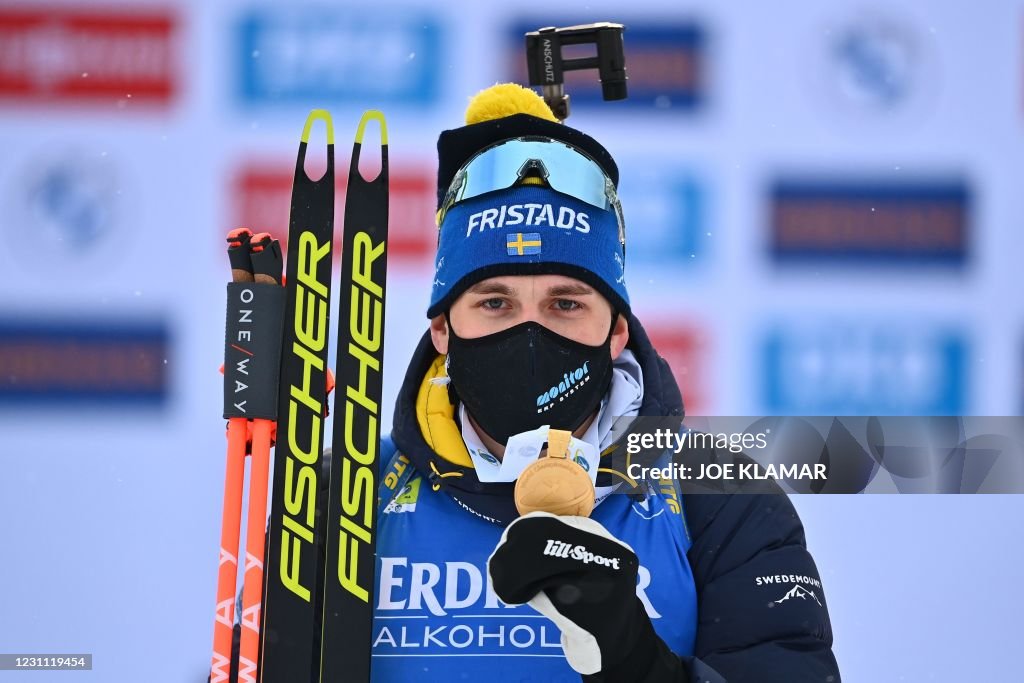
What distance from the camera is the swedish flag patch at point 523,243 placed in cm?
253

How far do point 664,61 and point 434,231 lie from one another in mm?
1194

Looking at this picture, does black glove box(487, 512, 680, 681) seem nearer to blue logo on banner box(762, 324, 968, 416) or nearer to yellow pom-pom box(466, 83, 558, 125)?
yellow pom-pom box(466, 83, 558, 125)

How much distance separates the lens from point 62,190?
16.2 ft

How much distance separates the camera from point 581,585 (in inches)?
79.2

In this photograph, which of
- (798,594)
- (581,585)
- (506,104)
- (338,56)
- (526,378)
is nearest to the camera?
(581,585)

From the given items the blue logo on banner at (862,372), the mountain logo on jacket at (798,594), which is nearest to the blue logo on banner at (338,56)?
the blue logo on banner at (862,372)

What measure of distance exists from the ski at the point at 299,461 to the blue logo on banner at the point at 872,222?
8.51 feet

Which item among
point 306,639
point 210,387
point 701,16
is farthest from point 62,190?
point 306,639

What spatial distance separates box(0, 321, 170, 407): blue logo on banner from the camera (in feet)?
15.6

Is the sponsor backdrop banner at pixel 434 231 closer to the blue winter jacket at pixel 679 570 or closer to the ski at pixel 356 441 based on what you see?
the ski at pixel 356 441

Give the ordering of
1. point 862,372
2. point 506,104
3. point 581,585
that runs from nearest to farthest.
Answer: point 581,585 < point 506,104 < point 862,372

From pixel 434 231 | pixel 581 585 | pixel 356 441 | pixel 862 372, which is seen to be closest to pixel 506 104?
pixel 356 441

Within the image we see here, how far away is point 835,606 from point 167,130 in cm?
320

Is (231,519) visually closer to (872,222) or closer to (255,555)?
(255,555)
